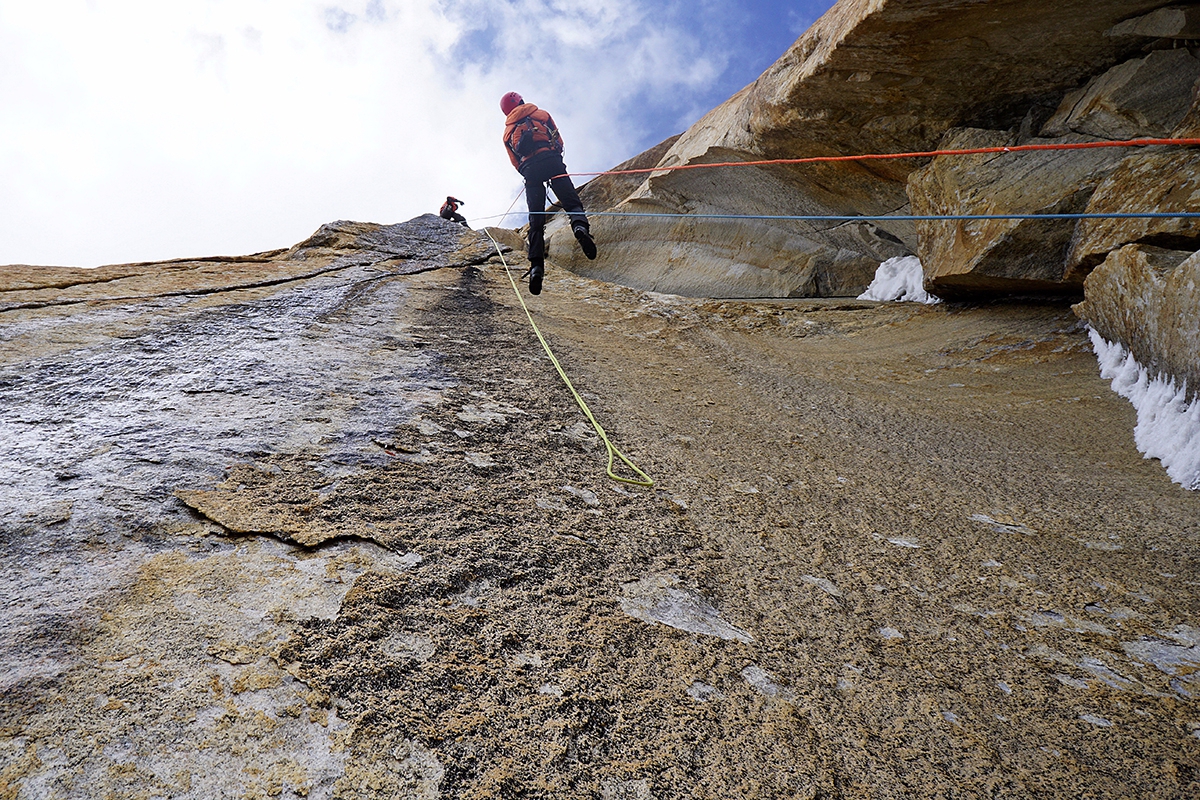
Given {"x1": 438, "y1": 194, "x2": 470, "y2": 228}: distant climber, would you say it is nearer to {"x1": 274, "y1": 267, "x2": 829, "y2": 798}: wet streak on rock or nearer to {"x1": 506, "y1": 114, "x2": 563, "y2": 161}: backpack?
{"x1": 506, "y1": 114, "x2": 563, "y2": 161}: backpack

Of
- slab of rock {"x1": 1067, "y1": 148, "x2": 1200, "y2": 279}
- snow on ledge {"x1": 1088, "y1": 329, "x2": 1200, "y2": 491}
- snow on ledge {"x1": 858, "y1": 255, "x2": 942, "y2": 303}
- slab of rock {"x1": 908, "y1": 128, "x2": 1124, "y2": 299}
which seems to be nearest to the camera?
snow on ledge {"x1": 1088, "y1": 329, "x2": 1200, "y2": 491}

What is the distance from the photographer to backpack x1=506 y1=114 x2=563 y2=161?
18.2ft

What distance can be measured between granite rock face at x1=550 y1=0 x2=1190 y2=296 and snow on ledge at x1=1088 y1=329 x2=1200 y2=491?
198 centimetres

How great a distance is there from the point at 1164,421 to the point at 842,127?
15.0 feet

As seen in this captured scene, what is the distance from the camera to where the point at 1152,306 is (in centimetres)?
371

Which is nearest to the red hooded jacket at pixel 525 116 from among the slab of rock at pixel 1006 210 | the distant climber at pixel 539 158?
the distant climber at pixel 539 158

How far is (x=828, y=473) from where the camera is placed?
3.04 metres

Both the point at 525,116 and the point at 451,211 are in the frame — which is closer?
the point at 525,116

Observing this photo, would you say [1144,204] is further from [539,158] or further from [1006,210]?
[539,158]

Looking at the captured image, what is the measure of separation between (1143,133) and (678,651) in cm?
601

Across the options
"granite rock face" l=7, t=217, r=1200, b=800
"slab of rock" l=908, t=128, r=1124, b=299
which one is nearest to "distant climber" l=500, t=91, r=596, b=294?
"granite rock face" l=7, t=217, r=1200, b=800

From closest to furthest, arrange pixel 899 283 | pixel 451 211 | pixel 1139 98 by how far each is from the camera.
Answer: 1. pixel 1139 98
2. pixel 899 283
3. pixel 451 211

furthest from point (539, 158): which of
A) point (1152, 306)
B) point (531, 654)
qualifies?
point (531, 654)

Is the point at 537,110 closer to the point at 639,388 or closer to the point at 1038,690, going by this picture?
the point at 639,388
